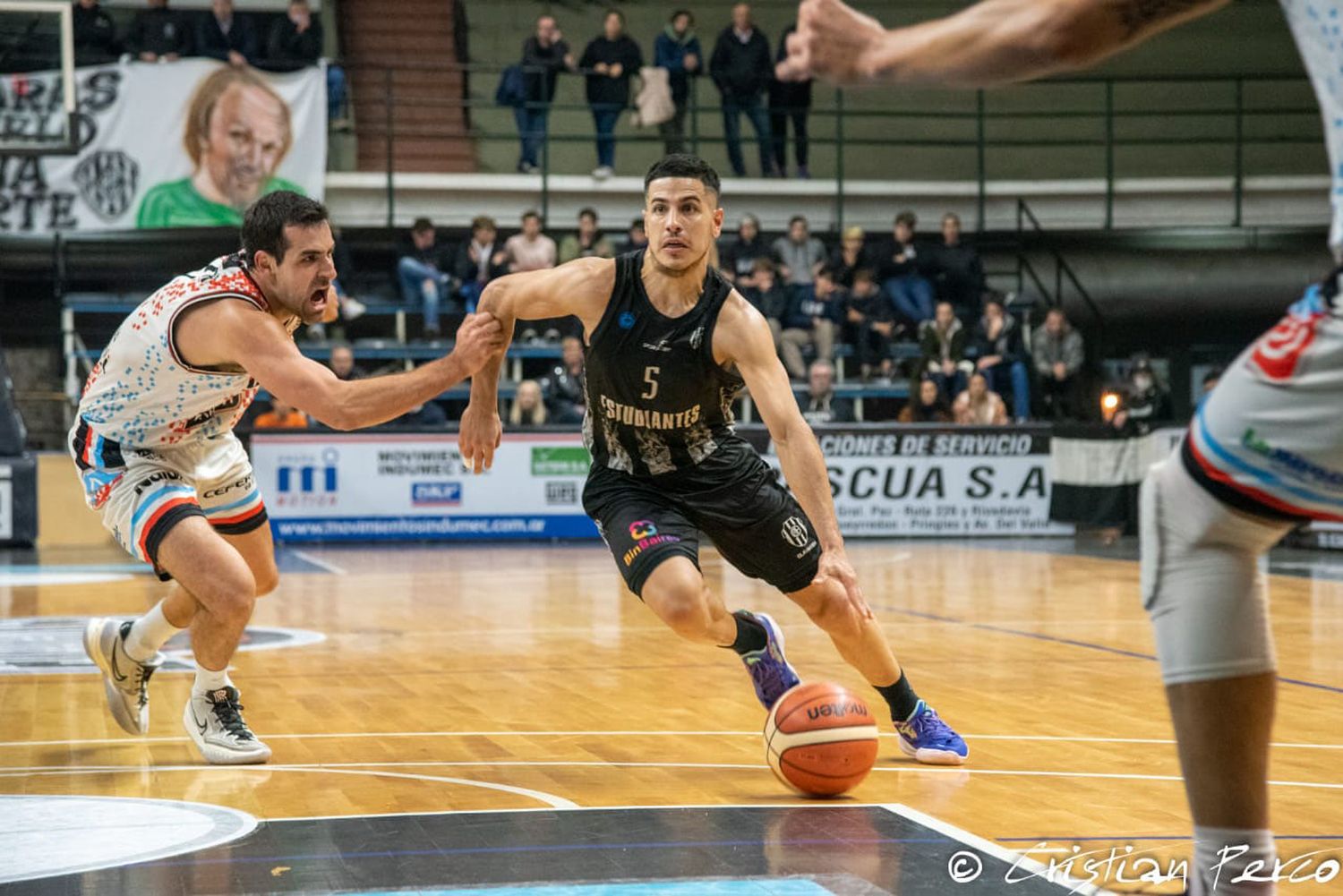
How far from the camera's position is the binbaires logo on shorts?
5.73 metres

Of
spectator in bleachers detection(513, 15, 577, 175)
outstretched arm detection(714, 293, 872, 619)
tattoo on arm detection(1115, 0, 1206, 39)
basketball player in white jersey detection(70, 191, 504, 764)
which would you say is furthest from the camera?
spectator in bleachers detection(513, 15, 577, 175)

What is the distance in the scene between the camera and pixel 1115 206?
2300 cm

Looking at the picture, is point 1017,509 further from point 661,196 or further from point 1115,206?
point 661,196

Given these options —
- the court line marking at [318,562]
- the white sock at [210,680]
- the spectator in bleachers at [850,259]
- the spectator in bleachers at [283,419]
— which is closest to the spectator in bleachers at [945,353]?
the spectator in bleachers at [850,259]

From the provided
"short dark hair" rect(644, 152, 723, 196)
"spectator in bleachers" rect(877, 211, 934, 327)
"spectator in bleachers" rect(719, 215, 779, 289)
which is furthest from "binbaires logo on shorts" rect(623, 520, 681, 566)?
"spectator in bleachers" rect(877, 211, 934, 327)

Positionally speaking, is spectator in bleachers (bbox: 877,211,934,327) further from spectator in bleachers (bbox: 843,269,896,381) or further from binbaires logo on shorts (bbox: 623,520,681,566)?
binbaires logo on shorts (bbox: 623,520,681,566)

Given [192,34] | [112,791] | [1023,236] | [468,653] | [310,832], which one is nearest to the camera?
[310,832]

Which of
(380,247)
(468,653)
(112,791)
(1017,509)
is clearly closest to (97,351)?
(380,247)

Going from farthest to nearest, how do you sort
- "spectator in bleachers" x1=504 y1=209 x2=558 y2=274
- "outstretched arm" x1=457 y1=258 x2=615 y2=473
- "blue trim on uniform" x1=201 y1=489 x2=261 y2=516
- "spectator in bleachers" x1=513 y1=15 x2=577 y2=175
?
"spectator in bleachers" x1=513 y1=15 x2=577 y2=175, "spectator in bleachers" x1=504 y1=209 x2=558 y2=274, "blue trim on uniform" x1=201 y1=489 x2=261 y2=516, "outstretched arm" x1=457 y1=258 x2=615 y2=473

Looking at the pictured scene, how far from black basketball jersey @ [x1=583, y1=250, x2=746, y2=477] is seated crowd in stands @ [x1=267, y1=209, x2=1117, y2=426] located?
1194 centimetres

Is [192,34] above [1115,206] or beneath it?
above

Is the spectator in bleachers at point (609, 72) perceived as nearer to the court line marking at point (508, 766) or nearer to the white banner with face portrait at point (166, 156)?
the white banner with face portrait at point (166, 156)

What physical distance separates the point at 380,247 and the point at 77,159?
3812 mm

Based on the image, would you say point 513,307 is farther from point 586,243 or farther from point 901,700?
point 586,243
